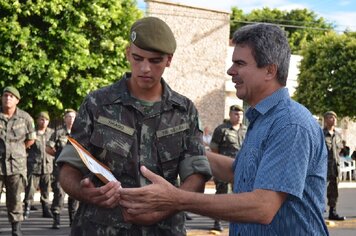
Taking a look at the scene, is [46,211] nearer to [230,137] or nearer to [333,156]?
[230,137]

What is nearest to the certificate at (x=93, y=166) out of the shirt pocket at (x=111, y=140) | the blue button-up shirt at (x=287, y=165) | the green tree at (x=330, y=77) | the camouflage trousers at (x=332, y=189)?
the shirt pocket at (x=111, y=140)

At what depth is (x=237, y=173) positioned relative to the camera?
3160 millimetres

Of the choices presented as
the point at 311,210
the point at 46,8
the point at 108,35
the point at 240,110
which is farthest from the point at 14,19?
the point at 311,210

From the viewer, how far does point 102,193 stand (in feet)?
10.1

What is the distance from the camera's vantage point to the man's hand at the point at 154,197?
2814mm

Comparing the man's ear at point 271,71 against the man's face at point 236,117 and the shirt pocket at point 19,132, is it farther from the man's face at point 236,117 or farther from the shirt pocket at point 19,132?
the man's face at point 236,117

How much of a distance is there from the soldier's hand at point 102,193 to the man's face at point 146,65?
0.61 metres

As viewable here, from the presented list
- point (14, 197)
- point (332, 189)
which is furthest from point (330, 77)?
point (14, 197)

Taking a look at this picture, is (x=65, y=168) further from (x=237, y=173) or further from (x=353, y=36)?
(x=353, y=36)

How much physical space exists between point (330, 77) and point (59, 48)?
58.1ft

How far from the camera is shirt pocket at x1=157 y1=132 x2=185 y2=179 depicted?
3506 millimetres

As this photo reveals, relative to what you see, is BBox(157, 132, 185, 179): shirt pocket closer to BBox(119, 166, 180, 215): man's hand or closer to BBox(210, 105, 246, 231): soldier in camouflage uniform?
BBox(119, 166, 180, 215): man's hand

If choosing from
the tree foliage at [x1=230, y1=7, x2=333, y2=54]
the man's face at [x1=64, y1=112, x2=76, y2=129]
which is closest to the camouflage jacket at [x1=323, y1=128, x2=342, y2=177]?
the man's face at [x1=64, y1=112, x2=76, y2=129]

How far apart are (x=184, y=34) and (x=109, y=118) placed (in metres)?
29.4
